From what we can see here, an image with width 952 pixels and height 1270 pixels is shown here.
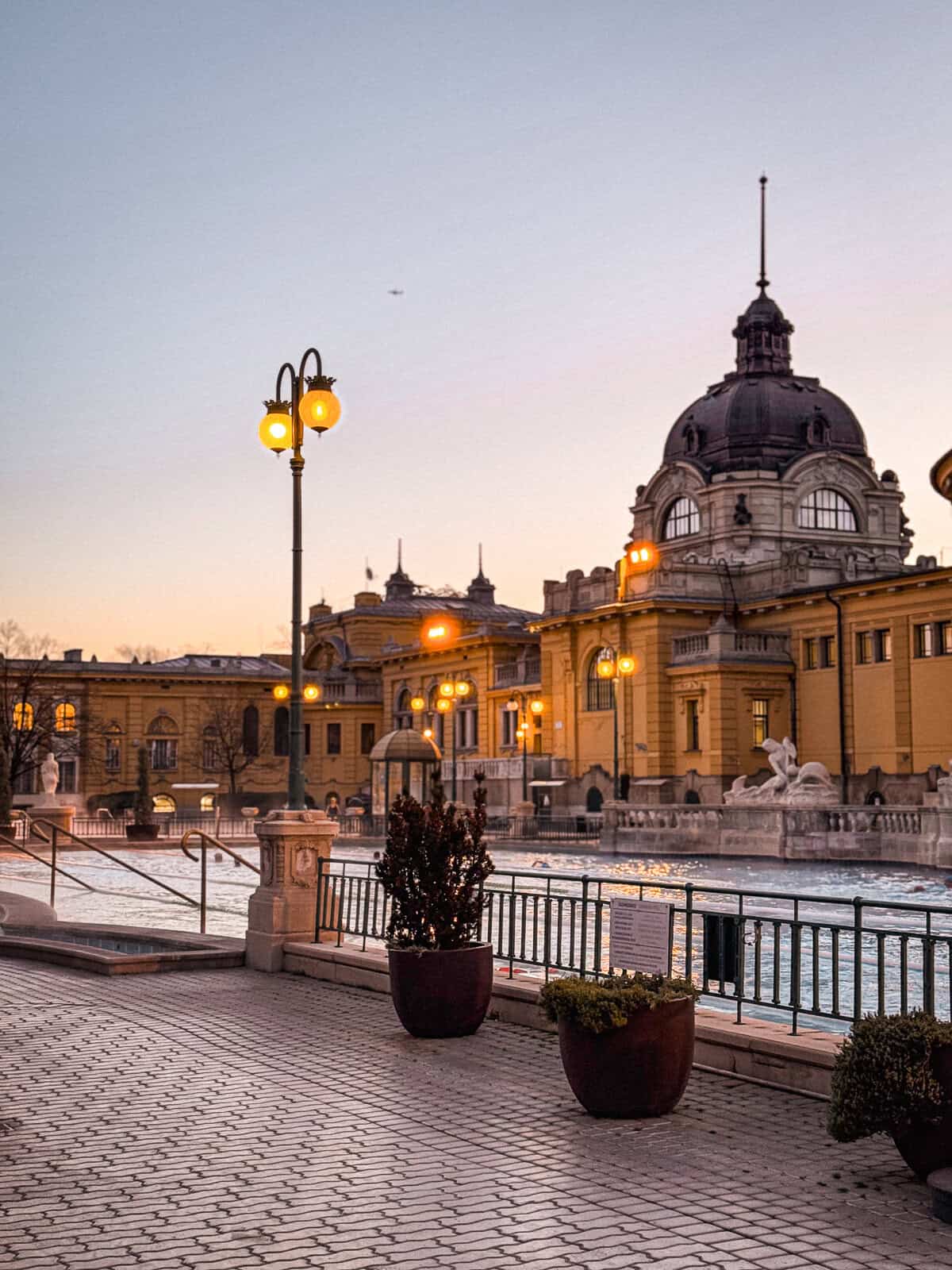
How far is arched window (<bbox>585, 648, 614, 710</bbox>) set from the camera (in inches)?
2694

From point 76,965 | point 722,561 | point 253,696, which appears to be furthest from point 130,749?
point 76,965

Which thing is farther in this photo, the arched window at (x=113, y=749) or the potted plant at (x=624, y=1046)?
the arched window at (x=113, y=749)

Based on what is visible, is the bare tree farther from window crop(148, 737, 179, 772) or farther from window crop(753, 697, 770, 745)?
window crop(753, 697, 770, 745)

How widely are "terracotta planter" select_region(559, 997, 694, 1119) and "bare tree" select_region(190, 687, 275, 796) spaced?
86.9 meters

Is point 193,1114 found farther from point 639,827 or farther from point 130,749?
point 130,749

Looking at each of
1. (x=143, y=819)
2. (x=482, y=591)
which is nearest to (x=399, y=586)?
(x=482, y=591)

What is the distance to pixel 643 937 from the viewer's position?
10133 millimetres

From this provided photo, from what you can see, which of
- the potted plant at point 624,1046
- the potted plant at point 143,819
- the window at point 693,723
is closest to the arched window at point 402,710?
the window at point 693,723

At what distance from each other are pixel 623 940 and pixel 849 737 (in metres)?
51.1

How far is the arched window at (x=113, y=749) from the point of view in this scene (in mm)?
95500

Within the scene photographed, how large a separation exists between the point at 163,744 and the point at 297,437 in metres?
83.2

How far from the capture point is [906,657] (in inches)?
2232

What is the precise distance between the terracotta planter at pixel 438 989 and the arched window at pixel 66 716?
81.5 meters

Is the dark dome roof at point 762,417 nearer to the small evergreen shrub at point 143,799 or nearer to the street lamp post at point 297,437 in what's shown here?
the small evergreen shrub at point 143,799
